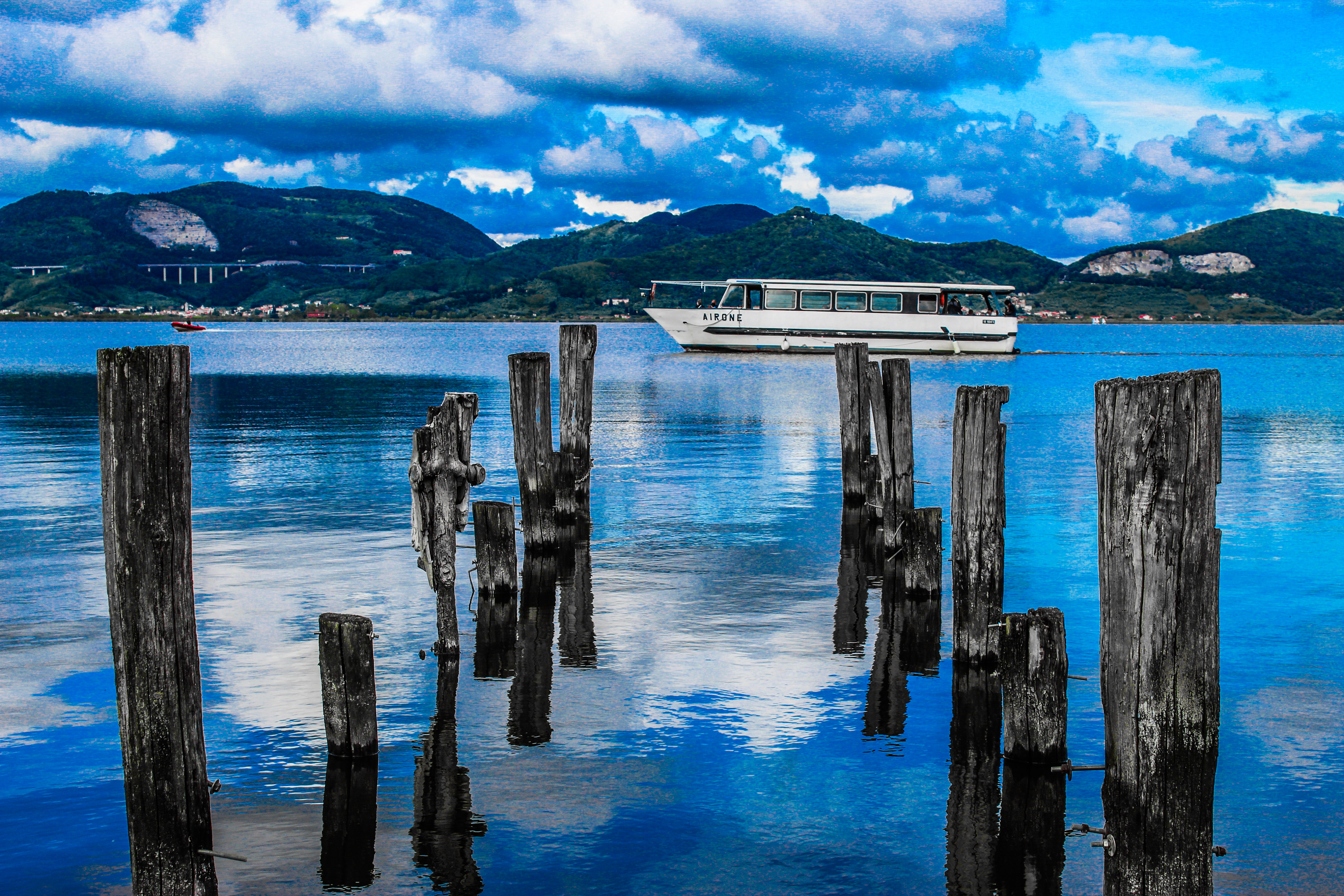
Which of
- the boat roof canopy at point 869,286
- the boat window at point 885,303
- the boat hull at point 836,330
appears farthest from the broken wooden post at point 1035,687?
the boat window at point 885,303

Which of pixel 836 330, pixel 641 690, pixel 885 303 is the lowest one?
pixel 641 690

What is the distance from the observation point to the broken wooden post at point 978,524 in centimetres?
1057

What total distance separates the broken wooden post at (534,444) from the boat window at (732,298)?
58636mm

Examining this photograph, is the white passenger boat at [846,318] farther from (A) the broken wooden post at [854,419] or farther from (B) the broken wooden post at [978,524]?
(B) the broken wooden post at [978,524]

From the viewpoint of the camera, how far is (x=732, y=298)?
258ft

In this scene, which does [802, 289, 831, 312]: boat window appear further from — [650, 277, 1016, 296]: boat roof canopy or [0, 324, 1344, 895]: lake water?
[0, 324, 1344, 895]: lake water

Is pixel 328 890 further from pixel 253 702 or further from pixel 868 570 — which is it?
pixel 868 570

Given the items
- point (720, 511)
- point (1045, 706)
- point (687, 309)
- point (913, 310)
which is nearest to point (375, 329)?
point (687, 309)

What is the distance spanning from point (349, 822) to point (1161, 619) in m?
5.27

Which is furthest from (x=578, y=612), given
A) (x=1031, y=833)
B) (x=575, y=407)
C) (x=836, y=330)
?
(x=836, y=330)

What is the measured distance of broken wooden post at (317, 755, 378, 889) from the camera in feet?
23.1

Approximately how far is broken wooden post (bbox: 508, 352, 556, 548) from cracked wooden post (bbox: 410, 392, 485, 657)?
4521 mm

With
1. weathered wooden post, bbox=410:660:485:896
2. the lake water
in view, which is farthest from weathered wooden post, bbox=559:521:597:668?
weathered wooden post, bbox=410:660:485:896

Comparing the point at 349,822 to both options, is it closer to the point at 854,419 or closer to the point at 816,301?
the point at 854,419
